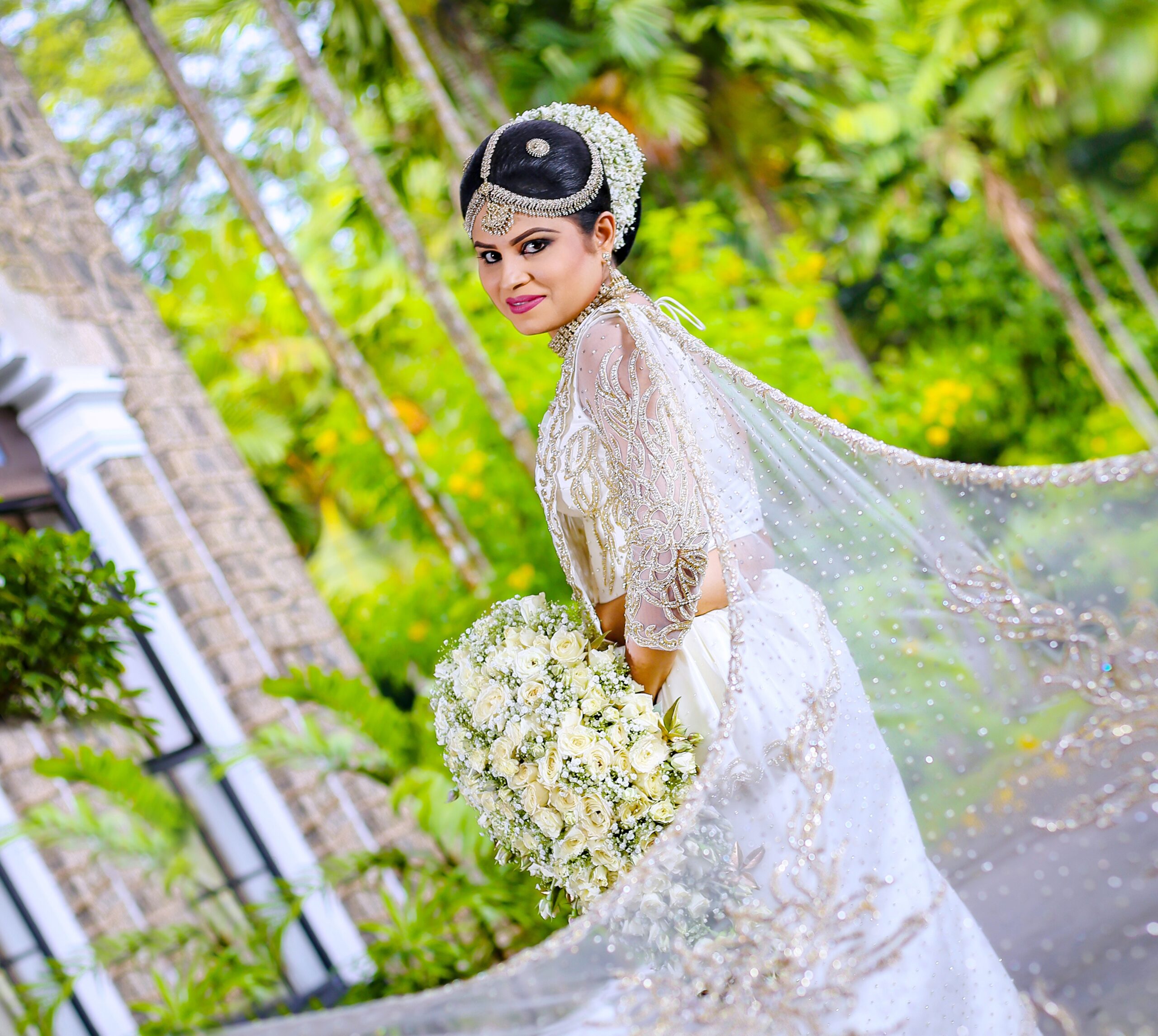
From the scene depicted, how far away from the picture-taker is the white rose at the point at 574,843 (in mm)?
1927

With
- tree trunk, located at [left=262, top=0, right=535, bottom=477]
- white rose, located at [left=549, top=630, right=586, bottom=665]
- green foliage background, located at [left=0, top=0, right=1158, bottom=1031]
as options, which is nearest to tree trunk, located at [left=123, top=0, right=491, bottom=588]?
green foliage background, located at [left=0, top=0, right=1158, bottom=1031]

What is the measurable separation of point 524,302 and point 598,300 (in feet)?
0.49

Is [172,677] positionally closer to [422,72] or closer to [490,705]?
[490,705]

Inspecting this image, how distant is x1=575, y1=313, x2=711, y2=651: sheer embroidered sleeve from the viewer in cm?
185

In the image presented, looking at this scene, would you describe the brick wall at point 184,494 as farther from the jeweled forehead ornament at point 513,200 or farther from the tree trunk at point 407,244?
the jeweled forehead ornament at point 513,200

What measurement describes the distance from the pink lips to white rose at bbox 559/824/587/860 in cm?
99

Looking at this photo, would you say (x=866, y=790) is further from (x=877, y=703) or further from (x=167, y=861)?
(x=167, y=861)

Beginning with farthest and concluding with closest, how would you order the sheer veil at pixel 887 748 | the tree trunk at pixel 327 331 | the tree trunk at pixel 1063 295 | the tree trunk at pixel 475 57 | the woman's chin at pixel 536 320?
the tree trunk at pixel 1063 295, the tree trunk at pixel 475 57, the tree trunk at pixel 327 331, the woman's chin at pixel 536 320, the sheer veil at pixel 887 748

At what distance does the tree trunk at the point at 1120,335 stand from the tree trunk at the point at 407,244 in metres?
9.56

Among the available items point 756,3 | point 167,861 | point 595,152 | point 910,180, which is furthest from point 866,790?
point 910,180

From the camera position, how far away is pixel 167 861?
3.72m

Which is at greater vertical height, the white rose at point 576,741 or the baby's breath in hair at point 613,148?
the baby's breath in hair at point 613,148

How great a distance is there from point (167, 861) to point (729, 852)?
8.87 ft

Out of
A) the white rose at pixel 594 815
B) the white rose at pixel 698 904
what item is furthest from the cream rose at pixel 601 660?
the white rose at pixel 698 904
